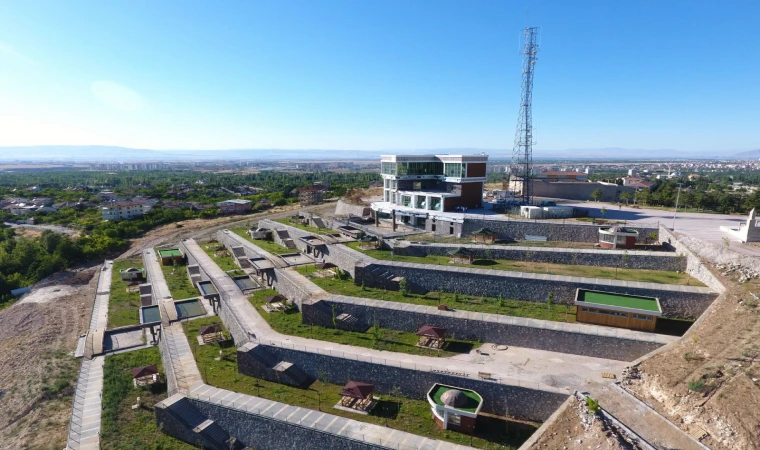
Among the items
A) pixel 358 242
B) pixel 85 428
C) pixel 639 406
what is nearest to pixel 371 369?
pixel 639 406

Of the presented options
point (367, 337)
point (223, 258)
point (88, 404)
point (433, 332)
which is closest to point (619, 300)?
point (433, 332)

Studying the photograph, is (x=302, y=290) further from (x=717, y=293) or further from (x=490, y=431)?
(x=717, y=293)

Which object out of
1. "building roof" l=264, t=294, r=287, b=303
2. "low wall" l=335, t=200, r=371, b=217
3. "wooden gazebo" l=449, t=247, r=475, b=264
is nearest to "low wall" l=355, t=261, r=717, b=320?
"wooden gazebo" l=449, t=247, r=475, b=264

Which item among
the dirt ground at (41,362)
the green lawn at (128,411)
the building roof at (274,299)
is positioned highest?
the building roof at (274,299)

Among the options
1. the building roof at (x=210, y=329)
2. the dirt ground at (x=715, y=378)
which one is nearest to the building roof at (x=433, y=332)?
the dirt ground at (x=715, y=378)

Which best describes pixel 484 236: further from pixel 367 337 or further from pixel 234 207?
pixel 234 207

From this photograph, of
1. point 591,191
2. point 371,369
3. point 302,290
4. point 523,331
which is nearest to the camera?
point 371,369

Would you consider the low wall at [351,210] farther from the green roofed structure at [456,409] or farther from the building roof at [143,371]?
the green roofed structure at [456,409]
